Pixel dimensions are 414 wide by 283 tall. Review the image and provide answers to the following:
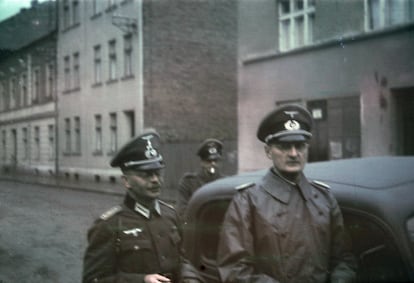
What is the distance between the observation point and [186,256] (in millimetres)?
1456

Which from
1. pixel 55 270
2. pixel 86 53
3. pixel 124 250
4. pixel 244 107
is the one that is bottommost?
pixel 55 270

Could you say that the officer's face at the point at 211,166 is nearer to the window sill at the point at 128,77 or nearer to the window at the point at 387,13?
the window sill at the point at 128,77

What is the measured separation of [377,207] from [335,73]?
2.09 ft

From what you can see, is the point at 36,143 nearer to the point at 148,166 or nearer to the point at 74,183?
the point at 74,183

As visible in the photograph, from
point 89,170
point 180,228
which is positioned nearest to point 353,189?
point 180,228

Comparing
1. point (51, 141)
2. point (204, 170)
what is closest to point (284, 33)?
point (204, 170)

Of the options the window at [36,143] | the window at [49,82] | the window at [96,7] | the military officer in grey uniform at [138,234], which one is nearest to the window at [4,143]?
the window at [36,143]

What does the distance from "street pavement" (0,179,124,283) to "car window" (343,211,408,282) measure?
0.79m

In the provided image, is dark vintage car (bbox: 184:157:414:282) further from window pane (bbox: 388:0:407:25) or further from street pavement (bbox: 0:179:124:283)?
street pavement (bbox: 0:179:124:283)

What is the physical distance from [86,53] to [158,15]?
294mm

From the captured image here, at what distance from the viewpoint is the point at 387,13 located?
1.57m

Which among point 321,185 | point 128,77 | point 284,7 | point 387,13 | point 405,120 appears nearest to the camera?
point 321,185

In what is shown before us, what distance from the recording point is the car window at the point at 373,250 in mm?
1044

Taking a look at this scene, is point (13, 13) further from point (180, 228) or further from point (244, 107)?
point (180, 228)
